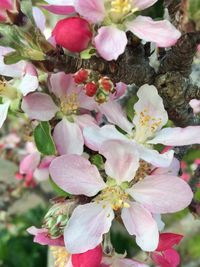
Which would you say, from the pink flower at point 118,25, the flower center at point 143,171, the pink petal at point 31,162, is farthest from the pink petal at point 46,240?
the pink petal at point 31,162

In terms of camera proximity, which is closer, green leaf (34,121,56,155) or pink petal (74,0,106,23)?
pink petal (74,0,106,23)

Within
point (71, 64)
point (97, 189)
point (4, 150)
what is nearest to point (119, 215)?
point (97, 189)

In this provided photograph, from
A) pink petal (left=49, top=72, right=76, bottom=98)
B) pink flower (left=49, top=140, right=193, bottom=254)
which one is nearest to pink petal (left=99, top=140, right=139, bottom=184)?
pink flower (left=49, top=140, right=193, bottom=254)

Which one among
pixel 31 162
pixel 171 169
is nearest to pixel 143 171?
pixel 171 169

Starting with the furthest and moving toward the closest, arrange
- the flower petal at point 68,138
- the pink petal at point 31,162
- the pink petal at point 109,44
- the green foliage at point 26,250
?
1. the green foliage at point 26,250
2. the pink petal at point 31,162
3. the flower petal at point 68,138
4. the pink petal at point 109,44

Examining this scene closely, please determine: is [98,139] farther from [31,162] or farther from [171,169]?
[31,162]

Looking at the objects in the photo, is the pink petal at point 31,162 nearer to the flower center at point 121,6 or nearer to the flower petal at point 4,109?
the flower petal at point 4,109

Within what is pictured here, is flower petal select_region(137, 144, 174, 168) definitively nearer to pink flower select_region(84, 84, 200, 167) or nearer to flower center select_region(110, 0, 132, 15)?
pink flower select_region(84, 84, 200, 167)

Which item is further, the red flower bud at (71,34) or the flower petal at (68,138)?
the flower petal at (68,138)
